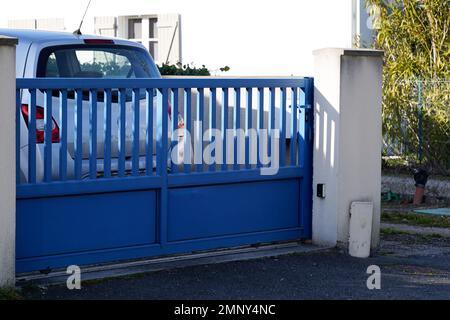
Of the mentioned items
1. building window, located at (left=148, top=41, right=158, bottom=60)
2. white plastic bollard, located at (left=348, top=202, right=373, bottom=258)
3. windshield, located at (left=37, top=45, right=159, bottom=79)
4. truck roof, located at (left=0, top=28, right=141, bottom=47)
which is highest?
building window, located at (left=148, top=41, right=158, bottom=60)

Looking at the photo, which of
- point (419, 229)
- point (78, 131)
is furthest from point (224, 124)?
point (419, 229)

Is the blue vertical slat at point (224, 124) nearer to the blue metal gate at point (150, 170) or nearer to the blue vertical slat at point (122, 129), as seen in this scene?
the blue metal gate at point (150, 170)

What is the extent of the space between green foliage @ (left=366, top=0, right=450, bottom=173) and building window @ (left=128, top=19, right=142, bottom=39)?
529cm

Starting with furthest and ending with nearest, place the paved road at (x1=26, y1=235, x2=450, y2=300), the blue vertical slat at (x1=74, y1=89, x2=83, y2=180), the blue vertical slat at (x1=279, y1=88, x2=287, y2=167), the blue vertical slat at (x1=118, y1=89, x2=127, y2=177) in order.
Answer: the blue vertical slat at (x1=279, y1=88, x2=287, y2=167) → the blue vertical slat at (x1=118, y1=89, x2=127, y2=177) → the blue vertical slat at (x1=74, y1=89, x2=83, y2=180) → the paved road at (x1=26, y1=235, x2=450, y2=300)

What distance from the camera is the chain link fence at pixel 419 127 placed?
13859 millimetres

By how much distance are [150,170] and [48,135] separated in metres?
1.03

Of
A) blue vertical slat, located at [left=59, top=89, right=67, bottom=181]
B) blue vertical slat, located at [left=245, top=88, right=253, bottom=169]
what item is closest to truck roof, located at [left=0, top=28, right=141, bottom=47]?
blue vertical slat, located at [left=59, top=89, right=67, bottom=181]

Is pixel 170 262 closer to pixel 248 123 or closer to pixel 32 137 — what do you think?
pixel 248 123

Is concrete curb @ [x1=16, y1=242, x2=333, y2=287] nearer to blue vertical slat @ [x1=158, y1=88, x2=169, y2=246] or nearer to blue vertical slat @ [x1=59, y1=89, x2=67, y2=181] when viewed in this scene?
blue vertical slat @ [x1=158, y1=88, x2=169, y2=246]

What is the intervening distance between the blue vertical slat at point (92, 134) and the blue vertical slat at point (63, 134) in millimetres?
235

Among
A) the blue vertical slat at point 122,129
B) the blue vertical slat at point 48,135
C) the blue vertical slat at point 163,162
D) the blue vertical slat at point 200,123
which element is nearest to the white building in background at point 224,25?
the blue vertical slat at point 200,123

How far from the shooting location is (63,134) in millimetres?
7852

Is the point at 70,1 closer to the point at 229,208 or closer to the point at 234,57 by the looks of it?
the point at 234,57

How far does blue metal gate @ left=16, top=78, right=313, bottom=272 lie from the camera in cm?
780
